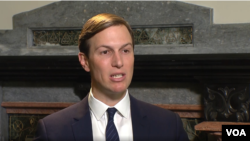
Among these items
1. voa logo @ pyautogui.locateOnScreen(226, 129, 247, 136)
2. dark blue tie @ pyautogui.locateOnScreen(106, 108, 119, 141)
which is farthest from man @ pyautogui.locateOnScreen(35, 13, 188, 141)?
voa logo @ pyautogui.locateOnScreen(226, 129, 247, 136)

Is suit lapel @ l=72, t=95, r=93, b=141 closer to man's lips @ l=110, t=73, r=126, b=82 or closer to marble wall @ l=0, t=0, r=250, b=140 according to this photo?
man's lips @ l=110, t=73, r=126, b=82

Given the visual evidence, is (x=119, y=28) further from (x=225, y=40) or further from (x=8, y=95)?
(x=8, y=95)

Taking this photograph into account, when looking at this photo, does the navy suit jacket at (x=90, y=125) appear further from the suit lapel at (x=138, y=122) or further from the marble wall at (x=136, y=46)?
the marble wall at (x=136, y=46)

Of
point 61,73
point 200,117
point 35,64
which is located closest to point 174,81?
point 200,117

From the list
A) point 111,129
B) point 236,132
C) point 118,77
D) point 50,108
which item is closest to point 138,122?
point 111,129

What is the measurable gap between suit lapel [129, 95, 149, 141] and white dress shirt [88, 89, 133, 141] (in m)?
0.03

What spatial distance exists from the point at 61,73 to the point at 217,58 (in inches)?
44.3

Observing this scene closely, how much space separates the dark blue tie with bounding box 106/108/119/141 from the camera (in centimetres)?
136

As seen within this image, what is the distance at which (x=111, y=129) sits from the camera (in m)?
1.37

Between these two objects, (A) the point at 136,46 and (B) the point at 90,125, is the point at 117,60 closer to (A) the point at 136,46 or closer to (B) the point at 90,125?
(B) the point at 90,125

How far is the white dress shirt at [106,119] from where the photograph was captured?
4.54ft

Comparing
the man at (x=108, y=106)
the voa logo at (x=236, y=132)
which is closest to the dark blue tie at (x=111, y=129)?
the man at (x=108, y=106)

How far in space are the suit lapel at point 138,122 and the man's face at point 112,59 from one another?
116 mm

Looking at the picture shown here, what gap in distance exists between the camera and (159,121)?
148 centimetres
